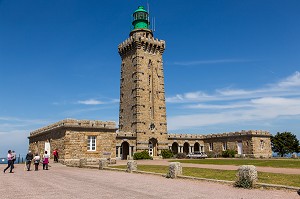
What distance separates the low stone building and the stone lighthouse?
10899mm

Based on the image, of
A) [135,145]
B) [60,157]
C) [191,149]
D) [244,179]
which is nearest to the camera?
[244,179]

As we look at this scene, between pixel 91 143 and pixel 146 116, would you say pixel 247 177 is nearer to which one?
pixel 91 143

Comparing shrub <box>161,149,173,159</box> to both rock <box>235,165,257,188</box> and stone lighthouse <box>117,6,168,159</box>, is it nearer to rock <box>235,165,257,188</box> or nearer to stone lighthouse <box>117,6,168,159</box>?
stone lighthouse <box>117,6,168,159</box>

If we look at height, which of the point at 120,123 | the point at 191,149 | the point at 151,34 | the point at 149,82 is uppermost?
the point at 151,34

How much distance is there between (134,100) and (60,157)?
18066 millimetres

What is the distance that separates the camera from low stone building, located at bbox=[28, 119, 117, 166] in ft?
98.6

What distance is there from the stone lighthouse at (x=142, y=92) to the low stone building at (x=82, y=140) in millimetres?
10899

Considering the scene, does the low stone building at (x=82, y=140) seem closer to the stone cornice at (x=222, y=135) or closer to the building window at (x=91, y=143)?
the building window at (x=91, y=143)

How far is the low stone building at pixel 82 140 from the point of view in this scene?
30.1 metres

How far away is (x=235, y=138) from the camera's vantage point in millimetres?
49000

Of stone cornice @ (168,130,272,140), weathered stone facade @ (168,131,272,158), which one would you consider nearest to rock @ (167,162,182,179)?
weathered stone facade @ (168,131,272,158)

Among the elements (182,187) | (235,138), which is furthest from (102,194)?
(235,138)

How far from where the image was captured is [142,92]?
152ft

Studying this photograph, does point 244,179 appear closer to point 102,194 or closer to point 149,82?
point 102,194
